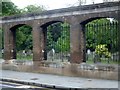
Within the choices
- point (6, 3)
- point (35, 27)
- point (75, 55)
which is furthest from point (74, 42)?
point (6, 3)

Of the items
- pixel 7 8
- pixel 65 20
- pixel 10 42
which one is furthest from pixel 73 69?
pixel 7 8

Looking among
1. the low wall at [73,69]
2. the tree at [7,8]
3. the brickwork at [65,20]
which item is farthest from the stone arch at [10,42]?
the tree at [7,8]

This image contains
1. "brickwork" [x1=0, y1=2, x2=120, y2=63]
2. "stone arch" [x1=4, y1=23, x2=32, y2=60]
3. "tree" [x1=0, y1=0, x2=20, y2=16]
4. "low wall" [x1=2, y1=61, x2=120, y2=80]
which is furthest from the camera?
"tree" [x1=0, y1=0, x2=20, y2=16]

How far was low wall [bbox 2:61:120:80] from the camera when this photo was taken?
1503cm

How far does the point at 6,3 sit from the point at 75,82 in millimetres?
19967

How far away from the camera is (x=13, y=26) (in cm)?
2020

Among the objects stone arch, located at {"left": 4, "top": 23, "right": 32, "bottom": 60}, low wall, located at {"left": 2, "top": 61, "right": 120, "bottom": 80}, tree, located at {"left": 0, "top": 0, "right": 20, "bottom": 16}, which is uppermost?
tree, located at {"left": 0, "top": 0, "right": 20, "bottom": 16}

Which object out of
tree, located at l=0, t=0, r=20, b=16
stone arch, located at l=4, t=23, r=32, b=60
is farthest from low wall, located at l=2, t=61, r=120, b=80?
tree, located at l=0, t=0, r=20, b=16

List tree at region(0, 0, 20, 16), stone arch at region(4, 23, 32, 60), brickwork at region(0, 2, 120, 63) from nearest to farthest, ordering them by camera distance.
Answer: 1. brickwork at region(0, 2, 120, 63)
2. stone arch at region(4, 23, 32, 60)
3. tree at region(0, 0, 20, 16)

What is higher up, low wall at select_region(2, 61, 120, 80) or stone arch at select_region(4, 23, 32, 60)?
stone arch at select_region(4, 23, 32, 60)

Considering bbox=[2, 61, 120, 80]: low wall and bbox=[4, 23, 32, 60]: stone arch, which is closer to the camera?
bbox=[2, 61, 120, 80]: low wall

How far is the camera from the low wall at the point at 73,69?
49.3 feet

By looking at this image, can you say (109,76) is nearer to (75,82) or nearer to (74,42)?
(75,82)

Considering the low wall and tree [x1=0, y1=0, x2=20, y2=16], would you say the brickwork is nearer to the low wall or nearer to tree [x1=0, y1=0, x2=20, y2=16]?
the low wall
